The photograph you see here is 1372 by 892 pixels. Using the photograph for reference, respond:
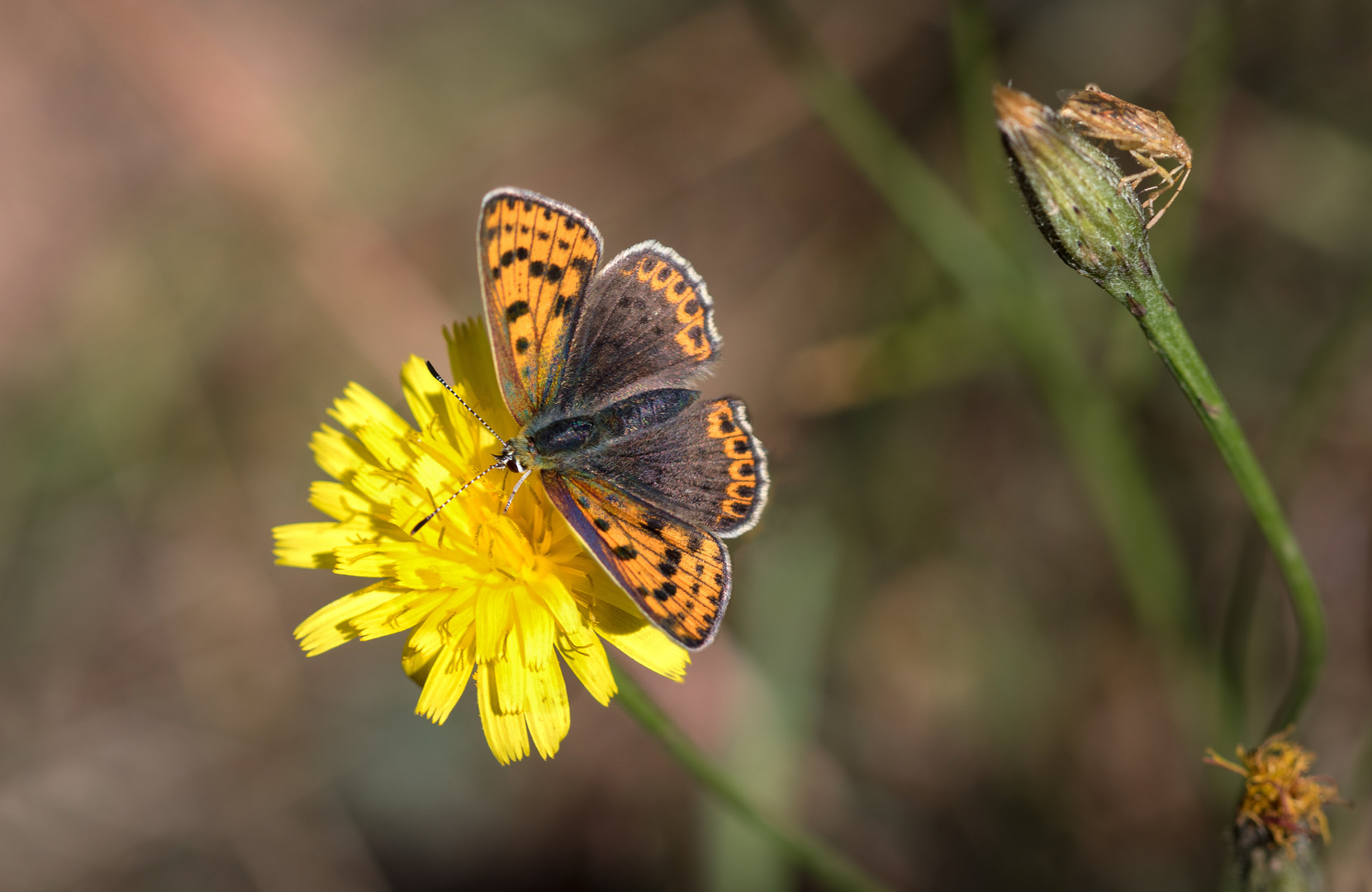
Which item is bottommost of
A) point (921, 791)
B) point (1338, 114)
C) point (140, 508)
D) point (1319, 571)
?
point (1319, 571)

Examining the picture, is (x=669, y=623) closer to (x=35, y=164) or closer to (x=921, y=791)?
(x=921, y=791)

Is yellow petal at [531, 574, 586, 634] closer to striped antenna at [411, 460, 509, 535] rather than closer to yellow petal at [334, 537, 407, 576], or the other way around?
striped antenna at [411, 460, 509, 535]

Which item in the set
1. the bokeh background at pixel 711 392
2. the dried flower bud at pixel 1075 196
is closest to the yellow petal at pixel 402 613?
the bokeh background at pixel 711 392

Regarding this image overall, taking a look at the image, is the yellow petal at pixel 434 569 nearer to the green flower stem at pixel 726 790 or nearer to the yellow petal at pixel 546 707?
the yellow petal at pixel 546 707

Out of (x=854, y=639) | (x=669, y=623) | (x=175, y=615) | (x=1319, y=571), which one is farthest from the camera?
(x=175, y=615)

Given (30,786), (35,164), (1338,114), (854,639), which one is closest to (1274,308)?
(1338,114)

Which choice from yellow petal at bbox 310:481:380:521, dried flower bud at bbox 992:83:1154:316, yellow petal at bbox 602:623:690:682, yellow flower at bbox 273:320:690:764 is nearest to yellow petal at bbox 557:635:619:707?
yellow flower at bbox 273:320:690:764
